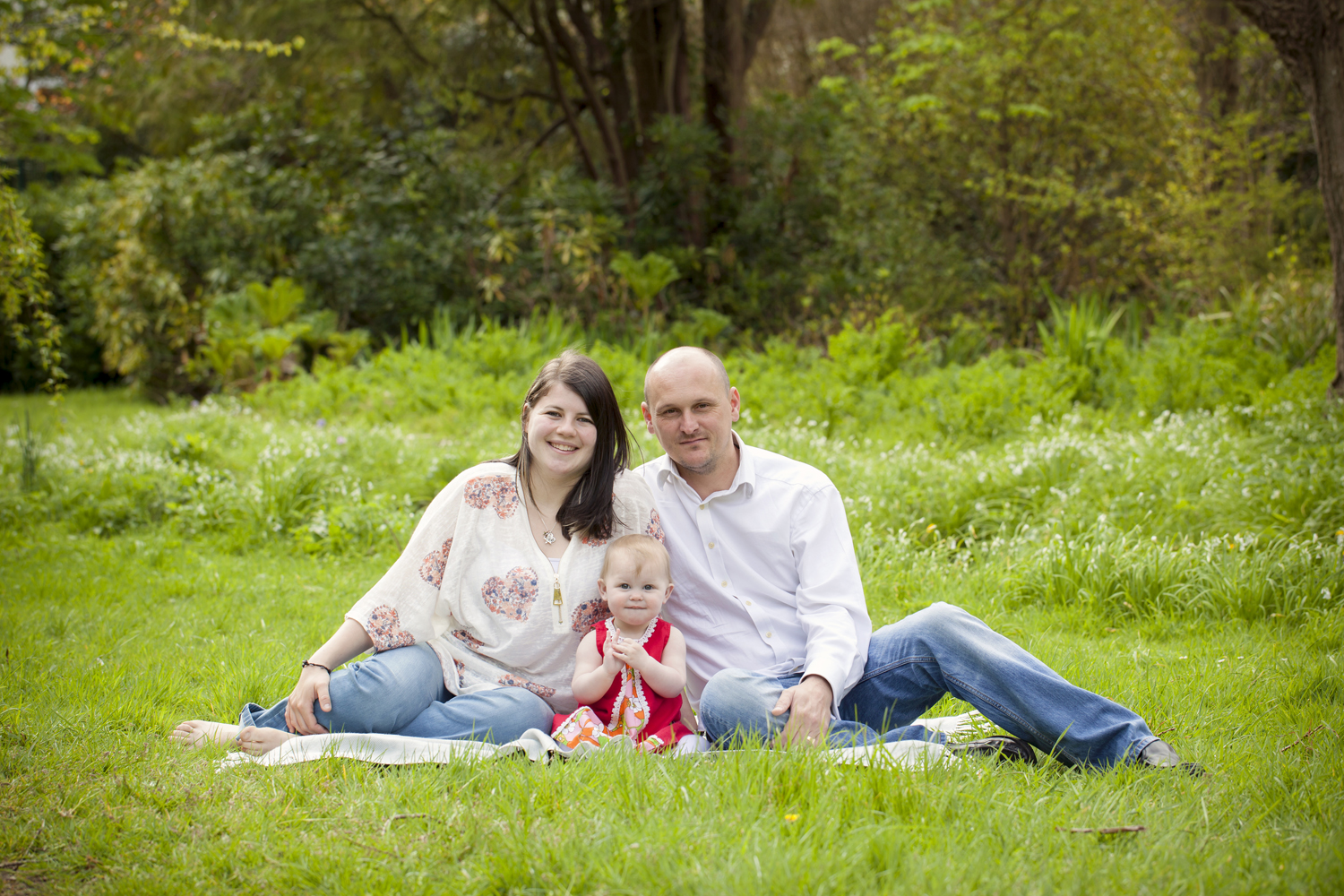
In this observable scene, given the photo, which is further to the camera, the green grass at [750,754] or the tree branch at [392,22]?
the tree branch at [392,22]

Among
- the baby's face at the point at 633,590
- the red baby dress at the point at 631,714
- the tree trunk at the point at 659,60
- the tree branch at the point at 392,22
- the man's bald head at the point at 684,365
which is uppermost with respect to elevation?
the tree branch at the point at 392,22

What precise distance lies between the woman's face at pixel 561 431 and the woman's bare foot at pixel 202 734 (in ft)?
3.96

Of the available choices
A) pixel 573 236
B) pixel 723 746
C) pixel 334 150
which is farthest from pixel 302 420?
pixel 723 746

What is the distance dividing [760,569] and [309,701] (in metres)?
1.34

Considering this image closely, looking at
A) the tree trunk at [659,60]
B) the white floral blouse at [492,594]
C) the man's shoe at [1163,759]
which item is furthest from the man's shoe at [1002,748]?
the tree trunk at [659,60]

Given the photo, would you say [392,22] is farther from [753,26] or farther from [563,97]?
[753,26]

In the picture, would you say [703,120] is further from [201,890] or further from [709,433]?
[201,890]

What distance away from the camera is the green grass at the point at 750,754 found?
6.95ft

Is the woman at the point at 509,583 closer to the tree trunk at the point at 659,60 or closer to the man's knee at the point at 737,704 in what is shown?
the man's knee at the point at 737,704

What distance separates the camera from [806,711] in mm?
2594

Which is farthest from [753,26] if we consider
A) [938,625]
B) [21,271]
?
[938,625]

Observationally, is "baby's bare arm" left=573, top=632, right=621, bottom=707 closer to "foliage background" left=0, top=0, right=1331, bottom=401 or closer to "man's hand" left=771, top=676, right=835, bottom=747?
"man's hand" left=771, top=676, right=835, bottom=747

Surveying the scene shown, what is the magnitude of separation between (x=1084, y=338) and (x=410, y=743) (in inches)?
265

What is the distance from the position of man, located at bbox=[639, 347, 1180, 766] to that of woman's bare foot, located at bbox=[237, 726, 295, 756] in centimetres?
118
